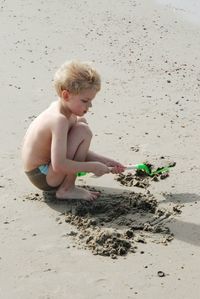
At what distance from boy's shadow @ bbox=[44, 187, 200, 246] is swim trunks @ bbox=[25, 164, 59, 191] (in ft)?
0.21

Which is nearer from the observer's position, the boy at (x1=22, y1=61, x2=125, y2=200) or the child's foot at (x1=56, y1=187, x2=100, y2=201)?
the boy at (x1=22, y1=61, x2=125, y2=200)

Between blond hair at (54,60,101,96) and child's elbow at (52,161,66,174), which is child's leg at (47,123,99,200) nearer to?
child's elbow at (52,161,66,174)

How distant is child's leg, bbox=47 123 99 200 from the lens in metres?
3.44

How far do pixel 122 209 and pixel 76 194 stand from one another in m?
0.31

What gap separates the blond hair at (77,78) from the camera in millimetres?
3279

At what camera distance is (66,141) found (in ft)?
11.0

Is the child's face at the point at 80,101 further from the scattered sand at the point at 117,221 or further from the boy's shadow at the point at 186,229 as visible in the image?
the boy's shadow at the point at 186,229

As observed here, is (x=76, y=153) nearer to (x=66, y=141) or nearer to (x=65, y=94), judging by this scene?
(x=66, y=141)

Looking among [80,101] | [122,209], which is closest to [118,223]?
[122,209]

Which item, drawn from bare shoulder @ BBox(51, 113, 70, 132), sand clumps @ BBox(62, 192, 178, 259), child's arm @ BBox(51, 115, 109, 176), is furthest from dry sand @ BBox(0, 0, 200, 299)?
bare shoulder @ BBox(51, 113, 70, 132)

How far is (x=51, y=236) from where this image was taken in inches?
123

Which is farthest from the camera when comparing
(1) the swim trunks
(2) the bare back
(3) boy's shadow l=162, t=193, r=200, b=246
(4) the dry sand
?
(1) the swim trunks

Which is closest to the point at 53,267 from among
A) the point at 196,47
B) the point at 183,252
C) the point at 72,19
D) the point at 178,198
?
the point at 183,252

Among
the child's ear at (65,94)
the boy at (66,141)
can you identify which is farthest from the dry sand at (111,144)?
the child's ear at (65,94)
